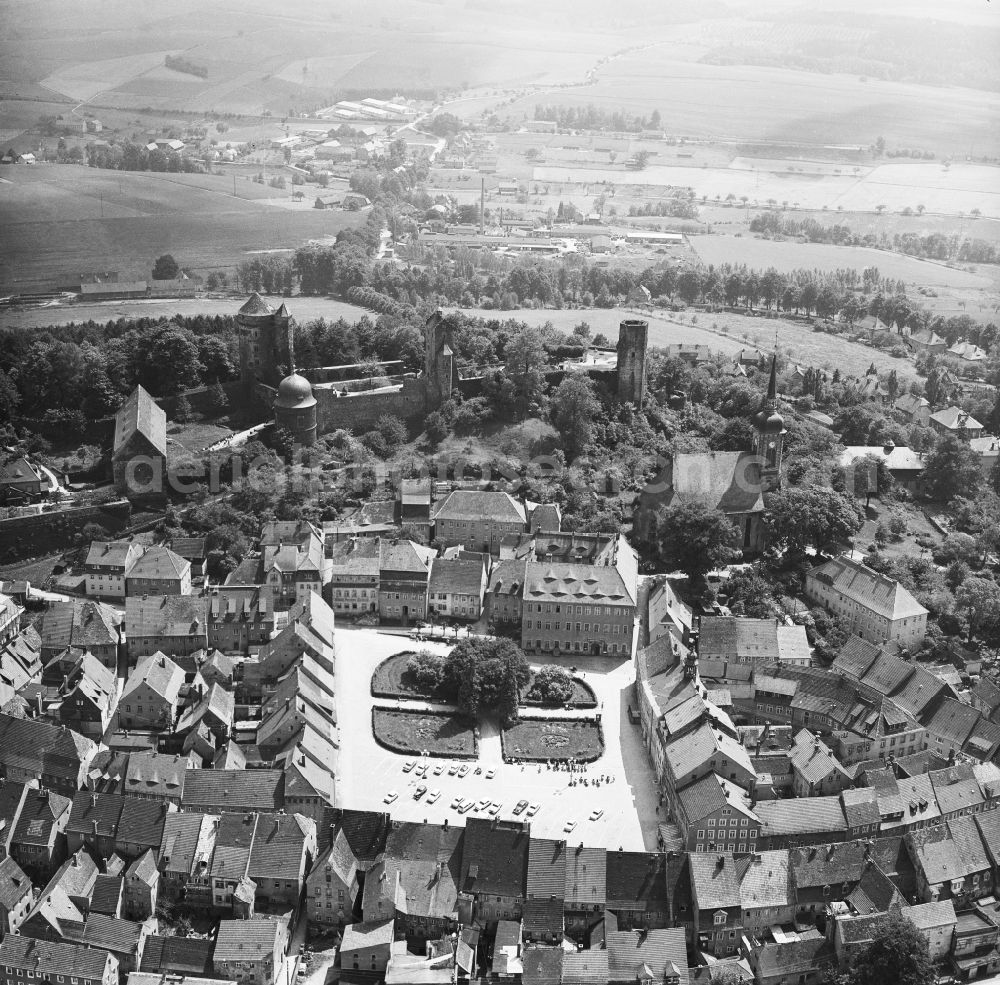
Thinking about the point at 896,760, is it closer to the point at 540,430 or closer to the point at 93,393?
the point at 540,430

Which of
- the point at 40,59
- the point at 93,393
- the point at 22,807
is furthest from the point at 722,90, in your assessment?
the point at 22,807

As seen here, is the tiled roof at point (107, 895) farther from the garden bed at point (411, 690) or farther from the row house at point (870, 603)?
the row house at point (870, 603)

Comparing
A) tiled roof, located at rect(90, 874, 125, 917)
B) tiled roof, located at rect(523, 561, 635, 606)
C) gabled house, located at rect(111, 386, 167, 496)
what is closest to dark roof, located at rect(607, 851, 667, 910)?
tiled roof, located at rect(90, 874, 125, 917)

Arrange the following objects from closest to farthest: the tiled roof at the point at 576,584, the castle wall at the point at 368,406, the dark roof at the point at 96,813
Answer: the dark roof at the point at 96,813 → the tiled roof at the point at 576,584 → the castle wall at the point at 368,406

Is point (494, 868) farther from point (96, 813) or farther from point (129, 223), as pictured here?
point (129, 223)

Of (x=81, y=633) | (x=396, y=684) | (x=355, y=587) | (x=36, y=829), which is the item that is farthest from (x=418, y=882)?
(x=81, y=633)

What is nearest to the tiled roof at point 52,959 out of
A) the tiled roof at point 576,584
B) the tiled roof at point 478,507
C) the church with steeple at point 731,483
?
the tiled roof at point 576,584
